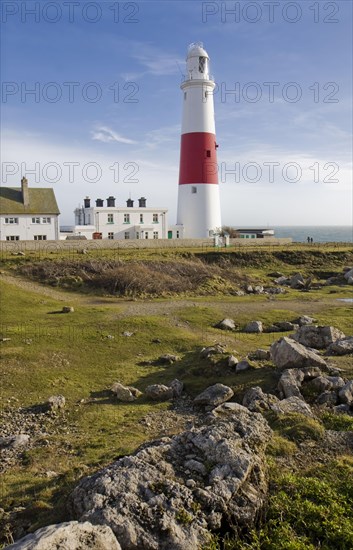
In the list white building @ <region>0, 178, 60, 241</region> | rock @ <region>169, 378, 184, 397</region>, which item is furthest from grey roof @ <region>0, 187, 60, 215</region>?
rock @ <region>169, 378, 184, 397</region>

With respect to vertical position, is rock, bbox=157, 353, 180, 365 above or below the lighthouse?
below

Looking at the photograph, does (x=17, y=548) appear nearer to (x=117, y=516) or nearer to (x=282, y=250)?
(x=117, y=516)

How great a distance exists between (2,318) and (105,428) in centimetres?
1497

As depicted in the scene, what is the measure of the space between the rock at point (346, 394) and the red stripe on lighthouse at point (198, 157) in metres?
45.4

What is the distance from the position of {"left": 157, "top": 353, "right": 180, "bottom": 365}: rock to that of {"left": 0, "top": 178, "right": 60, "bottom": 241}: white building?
40.1m

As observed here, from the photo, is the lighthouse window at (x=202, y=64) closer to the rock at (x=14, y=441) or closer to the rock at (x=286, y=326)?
the rock at (x=286, y=326)

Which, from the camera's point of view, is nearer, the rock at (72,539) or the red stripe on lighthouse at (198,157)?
the rock at (72,539)

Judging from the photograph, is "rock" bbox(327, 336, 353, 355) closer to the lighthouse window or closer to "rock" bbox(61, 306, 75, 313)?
"rock" bbox(61, 306, 75, 313)

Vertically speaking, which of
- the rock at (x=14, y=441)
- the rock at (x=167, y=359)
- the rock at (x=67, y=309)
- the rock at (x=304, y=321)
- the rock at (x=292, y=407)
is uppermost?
the rock at (x=67, y=309)

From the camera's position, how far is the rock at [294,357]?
57.5 ft

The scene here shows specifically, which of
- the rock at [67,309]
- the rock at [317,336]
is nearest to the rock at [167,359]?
the rock at [317,336]

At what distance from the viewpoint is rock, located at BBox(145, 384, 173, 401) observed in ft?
57.8

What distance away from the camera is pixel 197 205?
59500 mm

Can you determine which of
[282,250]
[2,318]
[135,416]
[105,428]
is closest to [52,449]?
[105,428]
